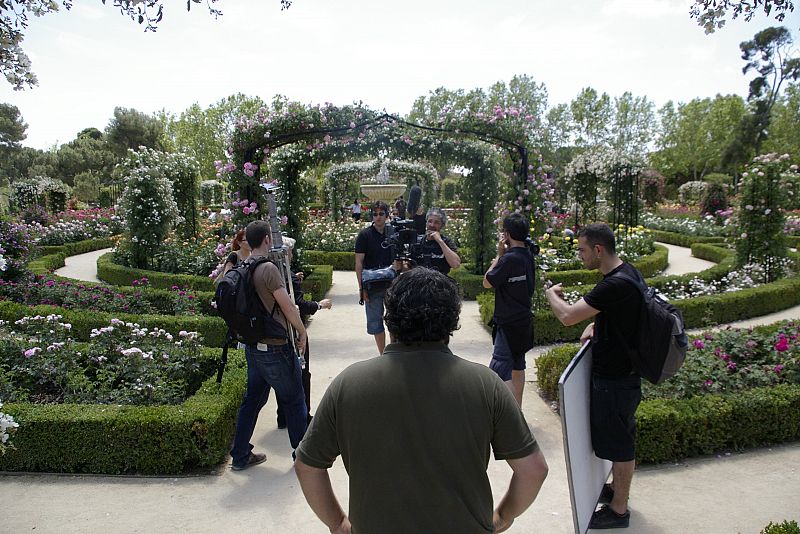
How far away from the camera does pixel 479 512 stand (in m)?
1.43

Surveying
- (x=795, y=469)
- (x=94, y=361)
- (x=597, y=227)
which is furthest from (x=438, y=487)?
(x=94, y=361)

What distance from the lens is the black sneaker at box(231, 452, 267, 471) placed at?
3.72 metres

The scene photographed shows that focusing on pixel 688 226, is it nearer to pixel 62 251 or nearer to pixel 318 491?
pixel 62 251

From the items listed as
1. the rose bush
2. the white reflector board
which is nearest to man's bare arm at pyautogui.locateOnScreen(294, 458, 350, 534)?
the white reflector board

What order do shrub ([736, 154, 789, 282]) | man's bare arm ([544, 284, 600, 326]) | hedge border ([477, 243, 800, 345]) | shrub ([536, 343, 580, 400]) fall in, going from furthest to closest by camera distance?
shrub ([736, 154, 789, 282]) → hedge border ([477, 243, 800, 345]) → shrub ([536, 343, 580, 400]) → man's bare arm ([544, 284, 600, 326])

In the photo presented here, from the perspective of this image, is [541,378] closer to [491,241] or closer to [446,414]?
[446,414]

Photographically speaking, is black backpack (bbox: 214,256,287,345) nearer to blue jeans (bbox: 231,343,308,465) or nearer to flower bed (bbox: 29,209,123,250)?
blue jeans (bbox: 231,343,308,465)

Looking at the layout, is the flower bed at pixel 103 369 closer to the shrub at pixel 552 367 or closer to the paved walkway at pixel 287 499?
the paved walkway at pixel 287 499

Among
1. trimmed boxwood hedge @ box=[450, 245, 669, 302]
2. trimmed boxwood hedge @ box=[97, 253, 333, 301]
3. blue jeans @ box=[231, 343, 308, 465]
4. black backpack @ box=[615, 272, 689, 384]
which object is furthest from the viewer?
trimmed boxwood hedge @ box=[450, 245, 669, 302]

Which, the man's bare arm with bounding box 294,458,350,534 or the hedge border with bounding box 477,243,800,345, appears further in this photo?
the hedge border with bounding box 477,243,800,345

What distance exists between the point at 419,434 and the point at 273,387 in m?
2.33

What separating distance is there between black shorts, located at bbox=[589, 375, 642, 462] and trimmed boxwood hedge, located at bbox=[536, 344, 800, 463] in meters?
1.00

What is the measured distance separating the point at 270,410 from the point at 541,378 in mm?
2412

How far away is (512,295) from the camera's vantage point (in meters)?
4.02
